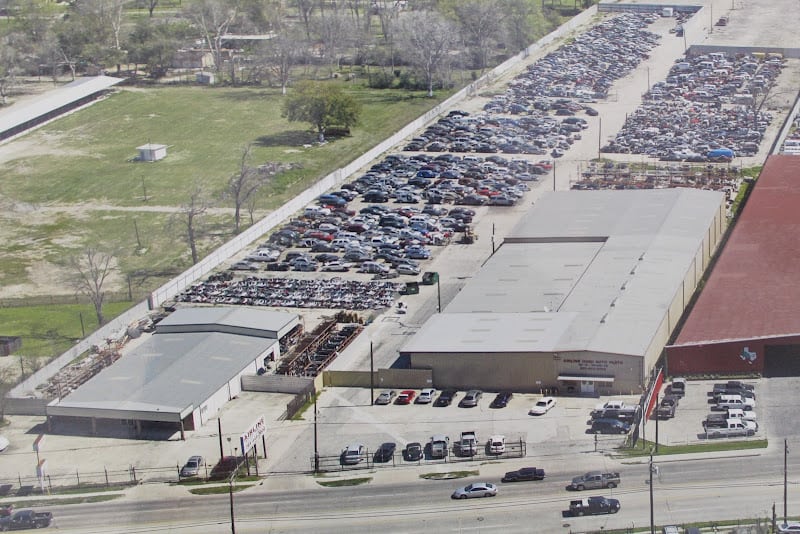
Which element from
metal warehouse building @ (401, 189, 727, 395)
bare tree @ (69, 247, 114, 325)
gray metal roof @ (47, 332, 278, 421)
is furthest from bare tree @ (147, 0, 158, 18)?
gray metal roof @ (47, 332, 278, 421)

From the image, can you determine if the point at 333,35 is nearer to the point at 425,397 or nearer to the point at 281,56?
the point at 281,56

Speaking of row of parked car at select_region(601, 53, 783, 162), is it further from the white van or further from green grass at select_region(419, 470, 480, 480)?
green grass at select_region(419, 470, 480, 480)

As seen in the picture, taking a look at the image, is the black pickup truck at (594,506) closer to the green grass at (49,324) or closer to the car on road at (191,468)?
the car on road at (191,468)

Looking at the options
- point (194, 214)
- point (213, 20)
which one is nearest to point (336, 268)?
point (194, 214)

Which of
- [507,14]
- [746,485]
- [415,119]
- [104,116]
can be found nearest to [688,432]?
[746,485]

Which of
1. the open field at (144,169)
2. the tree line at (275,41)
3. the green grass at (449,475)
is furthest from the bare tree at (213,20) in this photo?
the green grass at (449,475)

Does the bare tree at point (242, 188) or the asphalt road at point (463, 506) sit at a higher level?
the bare tree at point (242, 188)
